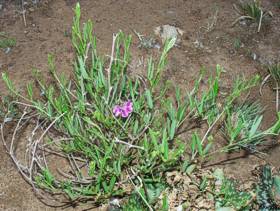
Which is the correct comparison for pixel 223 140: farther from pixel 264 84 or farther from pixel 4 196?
pixel 4 196

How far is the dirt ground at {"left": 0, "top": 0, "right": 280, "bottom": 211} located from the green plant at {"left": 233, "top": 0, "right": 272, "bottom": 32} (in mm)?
47

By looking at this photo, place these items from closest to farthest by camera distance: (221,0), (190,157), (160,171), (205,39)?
(160,171) → (190,157) → (205,39) → (221,0)

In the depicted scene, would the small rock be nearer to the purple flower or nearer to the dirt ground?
the dirt ground

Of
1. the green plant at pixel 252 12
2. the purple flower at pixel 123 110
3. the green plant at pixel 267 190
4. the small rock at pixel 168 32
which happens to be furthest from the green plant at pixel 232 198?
the green plant at pixel 252 12

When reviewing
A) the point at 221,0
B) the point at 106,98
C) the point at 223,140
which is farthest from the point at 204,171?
the point at 221,0

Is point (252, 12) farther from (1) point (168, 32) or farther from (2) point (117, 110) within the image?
(2) point (117, 110)

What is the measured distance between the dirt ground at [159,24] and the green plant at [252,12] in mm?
47

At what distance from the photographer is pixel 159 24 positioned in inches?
120

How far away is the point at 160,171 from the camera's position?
7.33ft

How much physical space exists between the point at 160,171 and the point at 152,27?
1135 mm

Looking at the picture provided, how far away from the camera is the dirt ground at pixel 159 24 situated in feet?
9.27

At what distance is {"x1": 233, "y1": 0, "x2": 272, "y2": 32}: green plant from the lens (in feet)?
9.93

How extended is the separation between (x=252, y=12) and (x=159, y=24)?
60cm

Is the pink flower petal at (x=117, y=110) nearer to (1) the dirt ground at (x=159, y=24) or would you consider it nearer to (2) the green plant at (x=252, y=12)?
(1) the dirt ground at (x=159, y=24)
